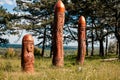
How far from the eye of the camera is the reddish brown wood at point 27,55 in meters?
17.5

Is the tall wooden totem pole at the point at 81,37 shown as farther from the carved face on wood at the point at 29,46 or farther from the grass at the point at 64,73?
the carved face on wood at the point at 29,46

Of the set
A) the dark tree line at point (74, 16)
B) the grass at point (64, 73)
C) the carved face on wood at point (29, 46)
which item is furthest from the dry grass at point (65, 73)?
the dark tree line at point (74, 16)

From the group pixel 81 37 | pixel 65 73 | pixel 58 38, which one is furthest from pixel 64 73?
pixel 81 37

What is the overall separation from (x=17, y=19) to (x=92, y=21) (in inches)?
447

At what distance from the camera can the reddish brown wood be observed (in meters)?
17.5

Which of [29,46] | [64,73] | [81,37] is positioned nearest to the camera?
[64,73]

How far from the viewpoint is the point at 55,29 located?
70.8ft

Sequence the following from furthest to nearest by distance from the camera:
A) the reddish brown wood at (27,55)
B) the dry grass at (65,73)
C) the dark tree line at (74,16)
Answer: the dark tree line at (74,16)
the reddish brown wood at (27,55)
the dry grass at (65,73)

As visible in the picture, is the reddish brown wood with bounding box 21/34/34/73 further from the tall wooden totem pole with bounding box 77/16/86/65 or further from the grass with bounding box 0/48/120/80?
the tall wooden totem pole with bounding box 77/16/86/65

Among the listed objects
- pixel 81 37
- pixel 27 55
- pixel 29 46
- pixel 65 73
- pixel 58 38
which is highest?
pixel 81 37

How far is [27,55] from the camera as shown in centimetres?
1767

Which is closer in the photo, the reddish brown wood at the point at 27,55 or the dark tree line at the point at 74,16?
the reddish brown wood at the point at 27,55

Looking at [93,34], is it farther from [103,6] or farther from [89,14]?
[103,6]

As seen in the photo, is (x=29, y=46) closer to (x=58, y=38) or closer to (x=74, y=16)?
(x=58, y=38)
